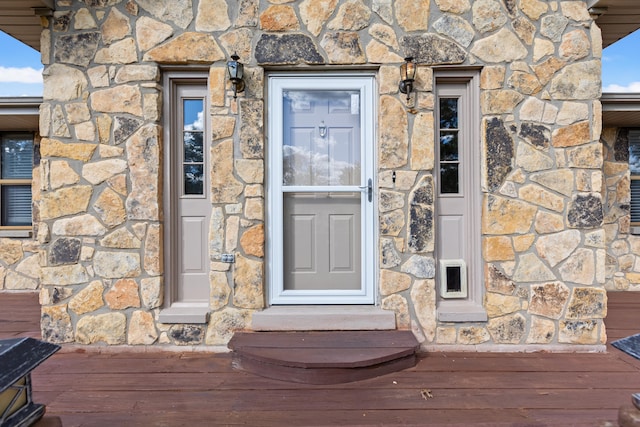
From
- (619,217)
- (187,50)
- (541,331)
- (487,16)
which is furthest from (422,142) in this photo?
(619,217)

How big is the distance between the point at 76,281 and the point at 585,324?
383 cm

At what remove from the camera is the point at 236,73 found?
266cm

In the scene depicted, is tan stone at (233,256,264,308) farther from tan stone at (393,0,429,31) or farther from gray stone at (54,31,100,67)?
tan stone at (393,0,429,31)

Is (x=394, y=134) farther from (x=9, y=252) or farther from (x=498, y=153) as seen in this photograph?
(x=9, y=252)

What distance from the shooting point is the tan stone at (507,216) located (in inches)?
109

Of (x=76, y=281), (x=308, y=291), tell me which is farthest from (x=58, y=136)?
(x=308, y=291)

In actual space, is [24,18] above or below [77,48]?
above

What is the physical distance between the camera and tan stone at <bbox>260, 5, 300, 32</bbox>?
9.11 feet

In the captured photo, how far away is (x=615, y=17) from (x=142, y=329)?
439cm

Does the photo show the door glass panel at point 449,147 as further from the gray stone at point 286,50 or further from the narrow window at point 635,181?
the narrow window at point 635,181

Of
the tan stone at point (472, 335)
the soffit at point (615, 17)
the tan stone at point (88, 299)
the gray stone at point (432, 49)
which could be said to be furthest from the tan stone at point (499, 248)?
the tan stone at point (88, 299)

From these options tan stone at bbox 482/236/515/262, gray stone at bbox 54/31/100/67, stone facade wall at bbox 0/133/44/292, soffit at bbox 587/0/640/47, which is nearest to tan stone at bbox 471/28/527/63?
soffit at bbox 587/0/640/47

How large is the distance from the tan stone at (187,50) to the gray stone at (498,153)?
2.12 m

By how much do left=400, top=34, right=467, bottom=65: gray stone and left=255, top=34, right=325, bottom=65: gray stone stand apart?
2.21ft
